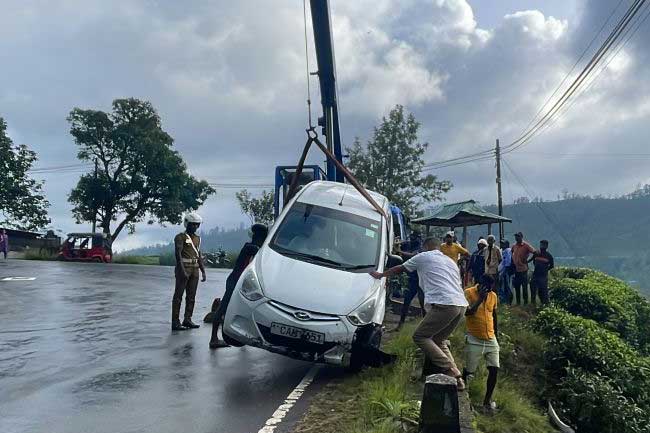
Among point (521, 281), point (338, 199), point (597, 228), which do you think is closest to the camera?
point (338, 199)

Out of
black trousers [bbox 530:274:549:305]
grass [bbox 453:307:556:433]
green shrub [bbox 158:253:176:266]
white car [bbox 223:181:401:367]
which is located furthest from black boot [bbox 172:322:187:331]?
green shrub [bbox 158:253:176:266]

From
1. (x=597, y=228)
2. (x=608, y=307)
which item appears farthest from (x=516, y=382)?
(x=597, y=228)

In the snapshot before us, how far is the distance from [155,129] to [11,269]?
2229 centimetres

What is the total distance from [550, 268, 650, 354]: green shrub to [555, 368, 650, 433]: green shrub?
19.5 feet

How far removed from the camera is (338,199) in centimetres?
863

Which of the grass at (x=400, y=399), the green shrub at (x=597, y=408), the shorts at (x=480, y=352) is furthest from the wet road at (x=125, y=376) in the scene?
the green shrub at (x=597, y=408)

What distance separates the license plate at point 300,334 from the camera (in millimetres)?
6168

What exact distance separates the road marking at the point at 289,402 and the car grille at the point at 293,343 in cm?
45

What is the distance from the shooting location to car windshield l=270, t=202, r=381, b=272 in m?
7.36

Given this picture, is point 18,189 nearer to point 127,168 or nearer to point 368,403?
point 127,168

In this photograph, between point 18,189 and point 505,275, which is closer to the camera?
point 505,275

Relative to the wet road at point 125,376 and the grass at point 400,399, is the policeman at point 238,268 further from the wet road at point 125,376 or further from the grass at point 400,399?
the grass at point 400,399

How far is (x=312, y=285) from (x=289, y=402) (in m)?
1.33

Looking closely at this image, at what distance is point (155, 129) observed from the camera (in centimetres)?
4181
